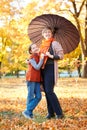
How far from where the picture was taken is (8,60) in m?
40.1

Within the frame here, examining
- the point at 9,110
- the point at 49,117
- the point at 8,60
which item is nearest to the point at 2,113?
the point at 9,110

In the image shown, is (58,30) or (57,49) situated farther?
(58,30)

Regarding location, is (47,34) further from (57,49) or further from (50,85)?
(50,85)

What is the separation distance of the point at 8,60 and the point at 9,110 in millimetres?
30948

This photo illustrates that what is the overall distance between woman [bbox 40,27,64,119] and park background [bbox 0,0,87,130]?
394 millimetres

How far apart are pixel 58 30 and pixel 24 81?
17794 mm

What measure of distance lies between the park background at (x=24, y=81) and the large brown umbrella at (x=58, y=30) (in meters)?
1.63

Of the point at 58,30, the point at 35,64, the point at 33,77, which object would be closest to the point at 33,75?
the point at 33,77

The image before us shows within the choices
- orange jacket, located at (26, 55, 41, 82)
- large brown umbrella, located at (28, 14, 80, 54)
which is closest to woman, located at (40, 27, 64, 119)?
orange jacket, located at (26, 55, 41, 82)

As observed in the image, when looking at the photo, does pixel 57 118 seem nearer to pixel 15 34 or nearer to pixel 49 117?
pixel 49 117

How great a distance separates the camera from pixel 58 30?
27.3ft

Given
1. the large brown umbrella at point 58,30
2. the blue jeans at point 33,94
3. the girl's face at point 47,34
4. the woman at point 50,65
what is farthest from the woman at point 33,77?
the large brown umbrella at point 58,30

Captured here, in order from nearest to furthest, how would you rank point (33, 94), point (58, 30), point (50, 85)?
point (50, 85), point (33, 94), point (58, 30)

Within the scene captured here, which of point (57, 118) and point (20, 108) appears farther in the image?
point (20, 108)
